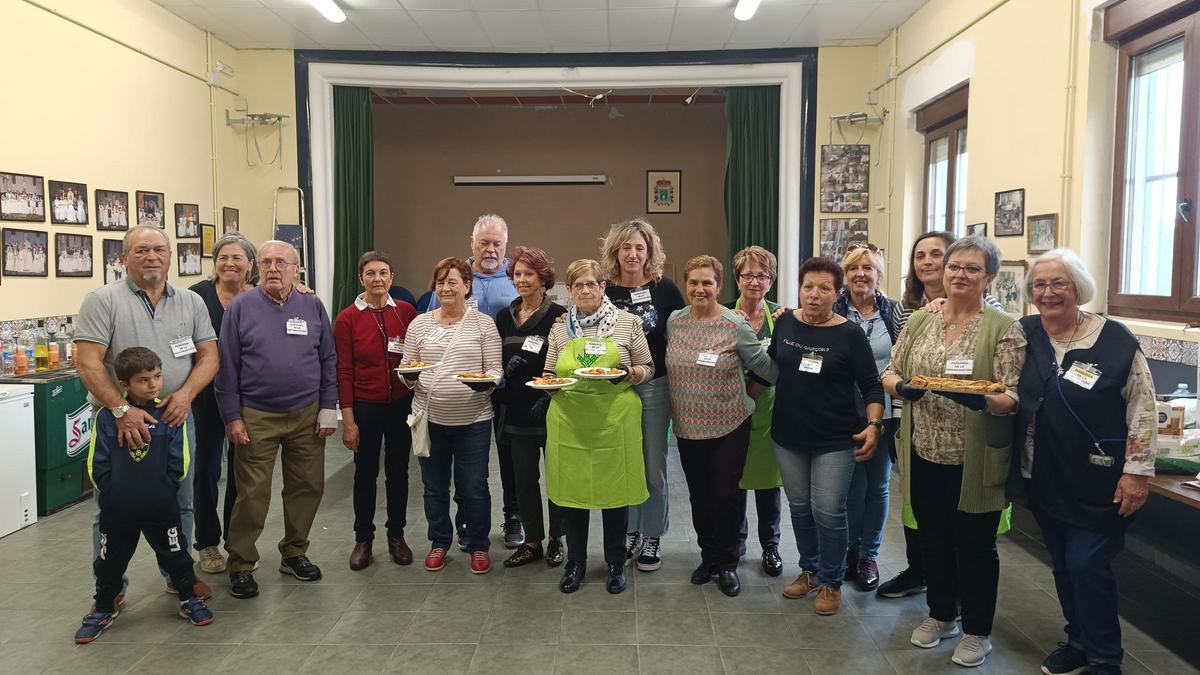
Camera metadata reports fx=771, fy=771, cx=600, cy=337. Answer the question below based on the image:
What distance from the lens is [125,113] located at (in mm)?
5516

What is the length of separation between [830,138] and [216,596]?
603cm

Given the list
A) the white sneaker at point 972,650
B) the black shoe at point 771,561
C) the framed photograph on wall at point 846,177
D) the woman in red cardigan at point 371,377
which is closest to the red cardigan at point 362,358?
the woman in red cardigan at point 371,377

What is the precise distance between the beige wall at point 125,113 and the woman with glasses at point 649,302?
3.72 m

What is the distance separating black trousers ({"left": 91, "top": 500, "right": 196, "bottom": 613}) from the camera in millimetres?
2842

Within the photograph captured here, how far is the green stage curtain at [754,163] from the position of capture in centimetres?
725

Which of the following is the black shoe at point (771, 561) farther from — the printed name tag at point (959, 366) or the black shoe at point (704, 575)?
the printed name tag at point (959, 366)

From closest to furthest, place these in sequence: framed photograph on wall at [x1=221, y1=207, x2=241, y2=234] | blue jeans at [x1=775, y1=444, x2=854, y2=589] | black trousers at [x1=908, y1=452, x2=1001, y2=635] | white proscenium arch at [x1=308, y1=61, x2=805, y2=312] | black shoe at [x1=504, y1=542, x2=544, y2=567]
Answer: black trousers at [x1=908, y1=452, x2=1001, y2=635] < blue jeans at [x1=775, y1=444, x2=854, y2=589] < black shoe at [x1=504, y1=542, x2=544, y2=567] < framed photograph on wall at [x1=221, y1=207, x2=241, y2=234] < white proscenium arch at [x1=308, y1=61, x2=805, y2=312]

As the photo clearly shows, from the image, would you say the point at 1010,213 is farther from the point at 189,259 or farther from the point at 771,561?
the point at 189,259

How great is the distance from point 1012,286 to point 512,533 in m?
3.30

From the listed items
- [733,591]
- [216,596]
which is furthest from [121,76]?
[733,591]

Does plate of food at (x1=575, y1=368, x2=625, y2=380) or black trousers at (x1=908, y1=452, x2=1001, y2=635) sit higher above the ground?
plate of food at (x1=575, y1=368, x2=625, y2=380)

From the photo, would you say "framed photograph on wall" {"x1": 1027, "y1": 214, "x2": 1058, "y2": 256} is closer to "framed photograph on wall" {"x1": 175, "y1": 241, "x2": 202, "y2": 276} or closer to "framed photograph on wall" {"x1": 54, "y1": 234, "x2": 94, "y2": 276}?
"framed photograph on wall" {"x1": 54, "y1": 234, "x2": 94, "y2": 276}

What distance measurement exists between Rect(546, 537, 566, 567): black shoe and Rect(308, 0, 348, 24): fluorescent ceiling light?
14.2 feet

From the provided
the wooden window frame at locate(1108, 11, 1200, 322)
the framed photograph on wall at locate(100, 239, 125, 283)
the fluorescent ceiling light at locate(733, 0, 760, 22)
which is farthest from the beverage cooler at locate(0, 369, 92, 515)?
the wooden window frame at locate(1108, 11, 1200, 322)
